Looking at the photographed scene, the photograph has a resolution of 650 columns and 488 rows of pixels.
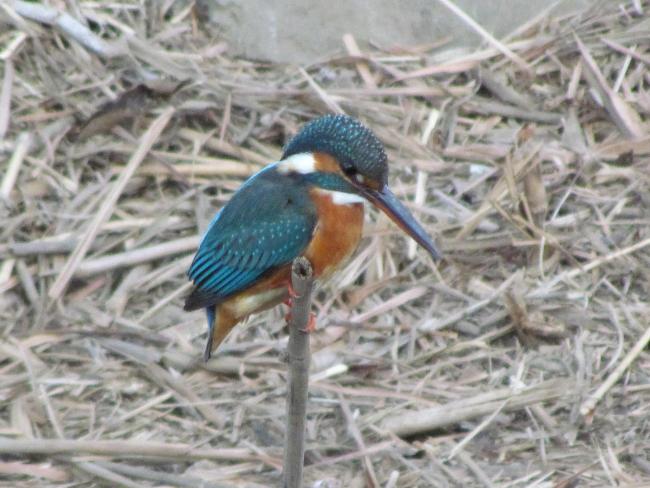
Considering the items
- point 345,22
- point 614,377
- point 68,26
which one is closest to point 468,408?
point 614,377

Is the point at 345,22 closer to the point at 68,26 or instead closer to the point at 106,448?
the point at 68,26

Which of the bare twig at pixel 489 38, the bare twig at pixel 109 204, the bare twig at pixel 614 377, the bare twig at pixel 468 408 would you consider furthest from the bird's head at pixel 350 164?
the bare twig at pixel 489 38

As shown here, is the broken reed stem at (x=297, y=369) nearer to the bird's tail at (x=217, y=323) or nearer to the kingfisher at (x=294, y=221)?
the kingfisher at (x=294, y=221)

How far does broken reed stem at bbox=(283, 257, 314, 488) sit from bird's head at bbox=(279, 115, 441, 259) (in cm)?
46

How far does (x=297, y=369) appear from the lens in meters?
2.30

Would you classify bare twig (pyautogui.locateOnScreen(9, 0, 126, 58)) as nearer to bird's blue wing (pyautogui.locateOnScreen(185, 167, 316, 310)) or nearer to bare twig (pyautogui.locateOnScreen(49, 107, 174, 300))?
bare twig (pyautogui.locateOnScreen(49, 107, 174, 300))

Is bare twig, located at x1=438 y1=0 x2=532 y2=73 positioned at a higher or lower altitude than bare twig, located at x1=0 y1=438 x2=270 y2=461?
higher

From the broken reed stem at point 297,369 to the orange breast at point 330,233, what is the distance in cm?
58

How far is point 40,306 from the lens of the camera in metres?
3.71

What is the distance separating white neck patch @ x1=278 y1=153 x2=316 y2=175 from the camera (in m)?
2.86

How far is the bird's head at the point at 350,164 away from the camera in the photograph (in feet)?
8.79

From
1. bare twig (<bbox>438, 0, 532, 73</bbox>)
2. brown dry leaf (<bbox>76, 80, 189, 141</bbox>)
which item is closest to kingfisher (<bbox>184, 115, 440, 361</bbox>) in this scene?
brown dry leaf (<bbox>76, 80, 189, 141</bbox>)

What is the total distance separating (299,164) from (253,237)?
0.21m

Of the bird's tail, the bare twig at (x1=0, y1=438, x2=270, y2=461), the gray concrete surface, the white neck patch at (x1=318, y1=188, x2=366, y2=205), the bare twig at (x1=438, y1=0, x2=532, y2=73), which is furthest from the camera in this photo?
the gray concrete surface
